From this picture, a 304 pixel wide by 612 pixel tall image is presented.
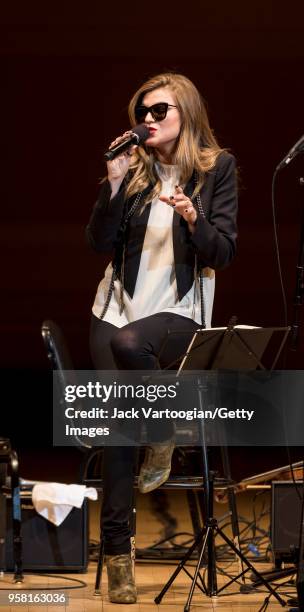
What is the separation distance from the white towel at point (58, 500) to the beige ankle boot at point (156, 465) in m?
0.38

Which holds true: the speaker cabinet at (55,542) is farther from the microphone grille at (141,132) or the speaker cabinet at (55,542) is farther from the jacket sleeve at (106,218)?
the microphone grille at (141,132)

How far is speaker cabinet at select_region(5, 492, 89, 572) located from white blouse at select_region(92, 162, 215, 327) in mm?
692

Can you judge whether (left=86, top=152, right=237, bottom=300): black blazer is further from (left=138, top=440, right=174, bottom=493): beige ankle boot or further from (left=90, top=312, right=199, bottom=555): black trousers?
(left=138, top=440, right=174, bottom=493): beige ankle boot

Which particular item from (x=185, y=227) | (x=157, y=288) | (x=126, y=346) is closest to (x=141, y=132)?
(x=185, y=227)

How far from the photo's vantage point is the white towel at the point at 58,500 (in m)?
3.42

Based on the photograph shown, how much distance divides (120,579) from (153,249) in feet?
3.26

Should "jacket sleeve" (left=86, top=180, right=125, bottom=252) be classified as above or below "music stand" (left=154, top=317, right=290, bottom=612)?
above

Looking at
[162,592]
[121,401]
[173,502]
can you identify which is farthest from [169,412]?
[173,502]

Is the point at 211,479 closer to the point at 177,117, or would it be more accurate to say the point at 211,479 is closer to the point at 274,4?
the point at 177,117

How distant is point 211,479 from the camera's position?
314 centimetres

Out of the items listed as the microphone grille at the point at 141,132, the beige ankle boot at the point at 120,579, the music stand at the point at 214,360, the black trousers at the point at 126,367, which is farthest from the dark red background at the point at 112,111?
the beige ankle boot at the point at 120,579

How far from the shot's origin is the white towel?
3.42 m

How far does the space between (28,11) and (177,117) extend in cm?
203

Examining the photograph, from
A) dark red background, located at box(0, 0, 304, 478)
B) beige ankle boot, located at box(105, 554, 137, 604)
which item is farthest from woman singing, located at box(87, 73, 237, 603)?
dark red background, located at box(0, 0, 304, 478)
